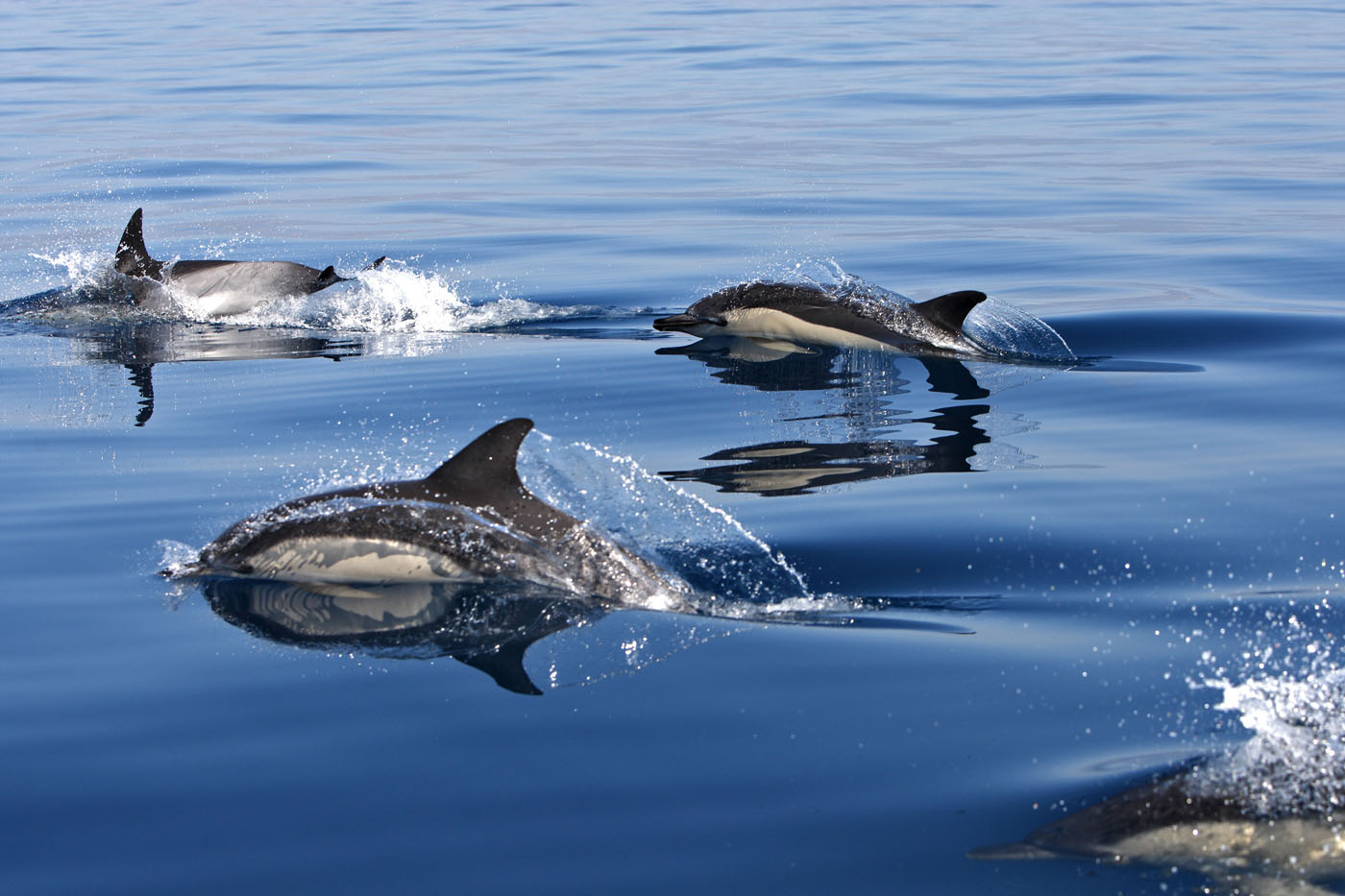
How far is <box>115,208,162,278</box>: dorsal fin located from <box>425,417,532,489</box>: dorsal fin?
7870mm

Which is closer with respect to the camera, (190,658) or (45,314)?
(190,658)

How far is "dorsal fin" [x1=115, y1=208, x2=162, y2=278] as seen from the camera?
13.2 m

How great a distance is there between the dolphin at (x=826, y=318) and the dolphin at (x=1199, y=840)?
7633 mm

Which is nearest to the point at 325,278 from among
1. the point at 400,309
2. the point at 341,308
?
the point at 341,308

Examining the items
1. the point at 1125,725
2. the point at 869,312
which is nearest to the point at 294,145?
the point at 869,312

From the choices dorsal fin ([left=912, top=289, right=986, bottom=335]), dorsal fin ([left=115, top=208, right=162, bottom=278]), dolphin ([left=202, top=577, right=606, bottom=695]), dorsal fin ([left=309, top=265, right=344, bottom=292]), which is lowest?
dolphin ([left=202, top=577, right=606, bottom=695])

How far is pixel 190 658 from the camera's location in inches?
222

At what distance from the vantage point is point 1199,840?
389 cm

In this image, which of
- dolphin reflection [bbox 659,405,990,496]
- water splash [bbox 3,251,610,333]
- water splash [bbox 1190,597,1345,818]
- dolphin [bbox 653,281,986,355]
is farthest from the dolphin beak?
water splash [bbox 1190,597,1345,818]

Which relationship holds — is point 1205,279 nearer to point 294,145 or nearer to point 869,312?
point 869,312

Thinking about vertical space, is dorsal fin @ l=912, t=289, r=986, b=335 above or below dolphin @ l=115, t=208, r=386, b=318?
below

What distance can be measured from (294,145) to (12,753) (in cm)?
2146

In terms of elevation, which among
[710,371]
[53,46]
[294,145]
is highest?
[53,46]

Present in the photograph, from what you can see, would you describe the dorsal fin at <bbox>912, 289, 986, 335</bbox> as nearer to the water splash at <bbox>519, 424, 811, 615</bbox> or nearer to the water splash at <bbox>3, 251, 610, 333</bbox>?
the water splash at <bbox>3, 251, 610, 333</bbox>
